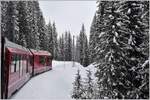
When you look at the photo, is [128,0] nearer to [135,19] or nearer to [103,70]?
[135,19]

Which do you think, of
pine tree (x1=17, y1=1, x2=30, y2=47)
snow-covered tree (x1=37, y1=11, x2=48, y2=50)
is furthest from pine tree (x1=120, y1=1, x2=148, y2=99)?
snow-covered tree (x1=37, y1=11, x2=48, y2=50)

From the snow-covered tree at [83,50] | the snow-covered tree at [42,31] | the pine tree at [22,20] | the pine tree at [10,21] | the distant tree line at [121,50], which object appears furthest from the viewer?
the snow-covered tree at [83,50]

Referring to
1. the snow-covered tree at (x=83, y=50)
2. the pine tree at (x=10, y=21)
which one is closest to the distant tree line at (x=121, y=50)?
the pine tree at (x=10, y=21)

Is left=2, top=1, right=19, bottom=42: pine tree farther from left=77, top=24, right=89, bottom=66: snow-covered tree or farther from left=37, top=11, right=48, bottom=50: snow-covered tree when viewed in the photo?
left=77, top=24, right=89, bottom=66: snow-covered tree

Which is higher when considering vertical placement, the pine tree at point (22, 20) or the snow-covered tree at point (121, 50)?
the pine tree at point (22, 20)

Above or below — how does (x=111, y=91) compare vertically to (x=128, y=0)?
below

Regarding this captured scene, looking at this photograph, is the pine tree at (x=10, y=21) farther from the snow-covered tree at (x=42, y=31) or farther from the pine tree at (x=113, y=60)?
the pine tree at (x=113, y=60)

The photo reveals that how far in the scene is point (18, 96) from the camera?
18.8 metres

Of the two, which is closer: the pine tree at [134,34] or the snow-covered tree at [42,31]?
the pine tree at [134,34]

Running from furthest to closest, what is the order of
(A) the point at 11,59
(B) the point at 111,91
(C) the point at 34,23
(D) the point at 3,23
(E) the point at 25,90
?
(C) the point at 34,23, (D) the point at 3,23, (E) the point at 25,90, (B) the point at 111,91, (A) the point at 11,59

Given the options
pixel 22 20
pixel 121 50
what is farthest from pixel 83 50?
pixel 121 50

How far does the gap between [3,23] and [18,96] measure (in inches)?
Result: 1140

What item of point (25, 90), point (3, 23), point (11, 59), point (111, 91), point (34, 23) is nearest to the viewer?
point (11, 59)

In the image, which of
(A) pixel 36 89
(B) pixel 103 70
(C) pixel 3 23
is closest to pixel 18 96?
(A) pixel 36 89
